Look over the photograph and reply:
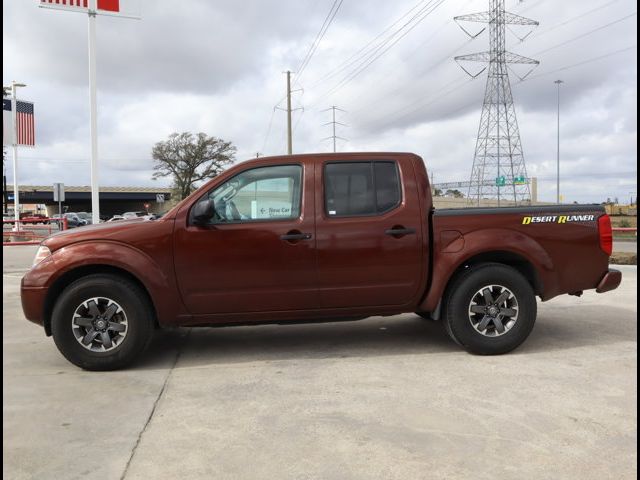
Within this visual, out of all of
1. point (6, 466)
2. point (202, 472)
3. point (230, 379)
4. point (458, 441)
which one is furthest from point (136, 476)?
point (458, 441)

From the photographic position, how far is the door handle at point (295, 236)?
4.84 metres

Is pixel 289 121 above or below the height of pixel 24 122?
above

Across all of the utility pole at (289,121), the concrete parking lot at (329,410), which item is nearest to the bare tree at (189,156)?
the utility pole at (289,121)

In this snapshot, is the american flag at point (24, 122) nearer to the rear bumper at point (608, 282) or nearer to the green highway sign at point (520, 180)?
the rear bumper at point (608, 282)

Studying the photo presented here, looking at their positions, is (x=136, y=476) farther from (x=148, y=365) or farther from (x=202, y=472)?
(x=148, y=365)

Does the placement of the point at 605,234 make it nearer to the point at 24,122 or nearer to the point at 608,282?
the point at 608,282

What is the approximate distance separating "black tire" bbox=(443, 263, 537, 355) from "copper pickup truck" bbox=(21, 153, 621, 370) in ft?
0.04

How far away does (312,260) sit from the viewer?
489 centimetres

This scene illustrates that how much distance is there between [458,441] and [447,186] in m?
74.1

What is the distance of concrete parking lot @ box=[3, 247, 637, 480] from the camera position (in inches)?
121

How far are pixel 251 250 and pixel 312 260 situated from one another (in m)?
0.56

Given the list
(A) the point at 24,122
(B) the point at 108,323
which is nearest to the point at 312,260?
(B) the point at 108,323

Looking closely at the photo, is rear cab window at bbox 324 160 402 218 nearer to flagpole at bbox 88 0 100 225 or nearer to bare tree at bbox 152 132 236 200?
flagpole at bbox 88 0 100 225

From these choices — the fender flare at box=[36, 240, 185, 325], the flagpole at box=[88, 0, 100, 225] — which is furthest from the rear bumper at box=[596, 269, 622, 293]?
the flagpole at box=[88, 0, 100, 225]
